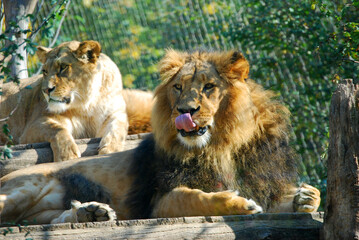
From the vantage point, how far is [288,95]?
18.7 ft

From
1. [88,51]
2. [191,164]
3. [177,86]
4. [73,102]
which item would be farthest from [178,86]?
[88,51]

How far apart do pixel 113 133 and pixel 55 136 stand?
470 millimetres

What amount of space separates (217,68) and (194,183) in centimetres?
74

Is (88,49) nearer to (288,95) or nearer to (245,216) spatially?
(288,95)

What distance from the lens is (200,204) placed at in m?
2.99

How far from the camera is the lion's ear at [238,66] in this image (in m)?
3.46

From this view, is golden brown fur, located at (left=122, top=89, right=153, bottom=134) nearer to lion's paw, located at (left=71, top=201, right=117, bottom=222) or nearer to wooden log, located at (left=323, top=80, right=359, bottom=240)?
lion's paw, located at (left=71, top=201, right=117, bottom=222)

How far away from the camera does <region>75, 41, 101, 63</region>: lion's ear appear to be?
16.5 feet

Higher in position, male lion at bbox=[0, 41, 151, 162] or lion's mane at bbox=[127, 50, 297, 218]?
male lion at bbox=[0, 41, 151, 162]

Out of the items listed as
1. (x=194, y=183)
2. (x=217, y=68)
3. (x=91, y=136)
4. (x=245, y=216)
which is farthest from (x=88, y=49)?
(x=245, y=216)

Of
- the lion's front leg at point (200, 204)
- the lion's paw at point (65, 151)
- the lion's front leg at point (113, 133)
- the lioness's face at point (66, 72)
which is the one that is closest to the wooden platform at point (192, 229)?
the lion's front leg at point (200, 204)

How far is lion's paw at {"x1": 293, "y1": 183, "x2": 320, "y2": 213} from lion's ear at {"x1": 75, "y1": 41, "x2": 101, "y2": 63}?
256 cm

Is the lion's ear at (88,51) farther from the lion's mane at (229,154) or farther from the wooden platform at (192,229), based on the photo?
the wooden platform at (192,229)

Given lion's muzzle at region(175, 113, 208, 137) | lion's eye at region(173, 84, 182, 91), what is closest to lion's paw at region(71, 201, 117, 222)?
lion's muzzle at region(175, 113, 208, 137)
